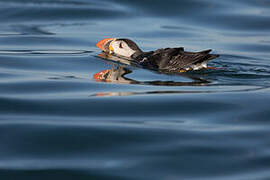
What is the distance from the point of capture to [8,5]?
1867 cm

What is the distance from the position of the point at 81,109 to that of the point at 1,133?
1404 mm

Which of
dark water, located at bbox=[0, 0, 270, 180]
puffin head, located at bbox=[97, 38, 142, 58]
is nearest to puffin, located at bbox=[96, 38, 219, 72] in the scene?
puffin head, located at bbox=[97, 38, 142, 58]

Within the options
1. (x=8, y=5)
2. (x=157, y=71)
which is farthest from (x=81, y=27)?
(x=157, y=71)

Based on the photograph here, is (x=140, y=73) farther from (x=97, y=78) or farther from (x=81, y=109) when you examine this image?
(x=81, y=109)

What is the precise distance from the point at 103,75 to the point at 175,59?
133 centimetres

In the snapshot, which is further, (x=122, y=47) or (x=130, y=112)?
(x=122, y=47)

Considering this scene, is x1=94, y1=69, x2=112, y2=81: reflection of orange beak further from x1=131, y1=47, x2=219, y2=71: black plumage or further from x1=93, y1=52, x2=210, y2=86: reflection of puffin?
x1=131, y1=47, x2=219, y2=71: black plumage

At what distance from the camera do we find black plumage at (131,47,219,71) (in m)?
10.0

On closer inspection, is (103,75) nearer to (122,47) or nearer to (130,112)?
(122,47)

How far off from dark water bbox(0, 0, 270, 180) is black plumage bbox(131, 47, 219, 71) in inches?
8.4

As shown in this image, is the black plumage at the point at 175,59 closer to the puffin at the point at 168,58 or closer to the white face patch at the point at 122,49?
the puffin at the point at 168,58

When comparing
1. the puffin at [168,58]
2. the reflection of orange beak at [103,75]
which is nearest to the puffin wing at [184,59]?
the puffin at [168,58]

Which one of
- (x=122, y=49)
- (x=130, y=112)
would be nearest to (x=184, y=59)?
(x=122, y=49)

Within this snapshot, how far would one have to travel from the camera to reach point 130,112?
299 inches
